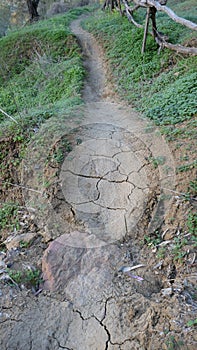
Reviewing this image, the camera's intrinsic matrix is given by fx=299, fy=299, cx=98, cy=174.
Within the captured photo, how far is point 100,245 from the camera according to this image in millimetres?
3096

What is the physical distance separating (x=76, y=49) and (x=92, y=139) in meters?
4.88

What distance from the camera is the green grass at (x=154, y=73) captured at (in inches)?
186

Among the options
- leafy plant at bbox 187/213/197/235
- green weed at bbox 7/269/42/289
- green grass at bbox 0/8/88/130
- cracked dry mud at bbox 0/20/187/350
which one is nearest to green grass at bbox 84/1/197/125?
cracked dry mud at bbox 0/20/187/350

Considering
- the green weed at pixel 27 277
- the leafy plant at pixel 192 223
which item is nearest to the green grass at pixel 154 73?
the leafy plant at pixel 192 223

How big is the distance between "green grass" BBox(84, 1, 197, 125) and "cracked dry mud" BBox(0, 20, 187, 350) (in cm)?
47

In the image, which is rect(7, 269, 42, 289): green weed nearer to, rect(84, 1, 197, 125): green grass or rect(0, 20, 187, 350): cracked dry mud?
rect(0, 20, 187, 350): cracked dry mud

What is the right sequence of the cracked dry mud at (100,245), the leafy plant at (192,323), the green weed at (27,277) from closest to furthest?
the leafy plant at (192,323) → the cracked dry mud at (100,245) → the green weed at (27,277)

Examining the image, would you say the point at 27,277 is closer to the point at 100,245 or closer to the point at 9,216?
the point at 100,245

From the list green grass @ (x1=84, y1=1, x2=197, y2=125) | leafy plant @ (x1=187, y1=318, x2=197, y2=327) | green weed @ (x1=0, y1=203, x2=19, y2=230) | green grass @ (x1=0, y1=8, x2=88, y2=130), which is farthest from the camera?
green grass @ (x1=0, y1=8, x2=88, y2=130)

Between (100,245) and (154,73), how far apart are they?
4.35 m

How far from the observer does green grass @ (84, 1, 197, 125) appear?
4.73m

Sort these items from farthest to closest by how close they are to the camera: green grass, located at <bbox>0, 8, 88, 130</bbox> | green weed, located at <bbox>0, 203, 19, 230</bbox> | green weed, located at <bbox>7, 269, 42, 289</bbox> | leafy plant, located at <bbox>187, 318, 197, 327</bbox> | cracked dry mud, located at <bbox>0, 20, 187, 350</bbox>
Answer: green grass, located at <bbox>0, 8, 88, 130</bbox>
green weed, located at <bbox>0, 203, 19, 230</bbox>
green weed, located at <bbox>7, 269, 42, 289</bbox>
cracked dry mud, located at <bbox>0, 20, 187, 350</bbox>
leafy plant, located at <bbox>187, 318, 197, 327</bbox>

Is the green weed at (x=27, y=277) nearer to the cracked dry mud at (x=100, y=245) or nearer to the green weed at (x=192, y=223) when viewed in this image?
the cracked dry mud at (x=100, y=245)

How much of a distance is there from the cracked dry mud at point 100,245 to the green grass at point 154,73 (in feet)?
1.55
